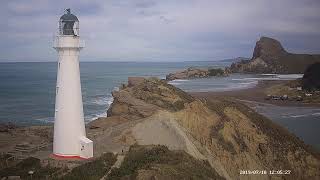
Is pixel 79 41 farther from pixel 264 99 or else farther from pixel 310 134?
pixel 264 99

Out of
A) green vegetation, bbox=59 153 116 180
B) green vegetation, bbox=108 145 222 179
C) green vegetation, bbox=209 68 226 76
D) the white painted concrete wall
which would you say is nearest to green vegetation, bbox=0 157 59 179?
green vegetation, bbox=59 153 116 180

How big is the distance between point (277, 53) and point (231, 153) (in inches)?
5238

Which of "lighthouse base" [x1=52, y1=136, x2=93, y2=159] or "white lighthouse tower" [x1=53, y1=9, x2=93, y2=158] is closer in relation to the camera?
"white lighthouse tower" [x1=53, y1=9, x2=93, y2=158]

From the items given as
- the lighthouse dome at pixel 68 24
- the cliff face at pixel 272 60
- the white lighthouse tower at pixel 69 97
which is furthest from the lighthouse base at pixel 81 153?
the cliff face at pixel 272 60

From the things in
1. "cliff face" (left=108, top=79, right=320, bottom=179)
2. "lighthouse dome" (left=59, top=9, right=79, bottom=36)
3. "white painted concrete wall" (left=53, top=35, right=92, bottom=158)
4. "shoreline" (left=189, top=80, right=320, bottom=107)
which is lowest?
"shoreline" (left=189, top=80, right=320, bottom=107)

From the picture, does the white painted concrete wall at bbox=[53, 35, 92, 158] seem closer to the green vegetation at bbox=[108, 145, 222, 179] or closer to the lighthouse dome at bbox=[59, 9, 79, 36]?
the lighthouse dome at bbox=[59, 9, 79, 36]

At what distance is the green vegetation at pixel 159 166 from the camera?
15.2 metres

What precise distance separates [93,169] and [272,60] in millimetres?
134253

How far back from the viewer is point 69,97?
18000 millimetres

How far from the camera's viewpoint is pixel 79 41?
17.7 meters

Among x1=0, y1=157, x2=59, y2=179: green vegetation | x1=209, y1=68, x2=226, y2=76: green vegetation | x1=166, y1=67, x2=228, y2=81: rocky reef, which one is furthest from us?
x1=209, y1=68, x2=226, y2=76: green vegetation

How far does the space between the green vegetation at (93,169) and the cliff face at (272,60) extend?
123m

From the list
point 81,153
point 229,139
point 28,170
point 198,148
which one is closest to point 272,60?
point 229,139

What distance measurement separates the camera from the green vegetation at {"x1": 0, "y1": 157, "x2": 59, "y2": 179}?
647 inches
